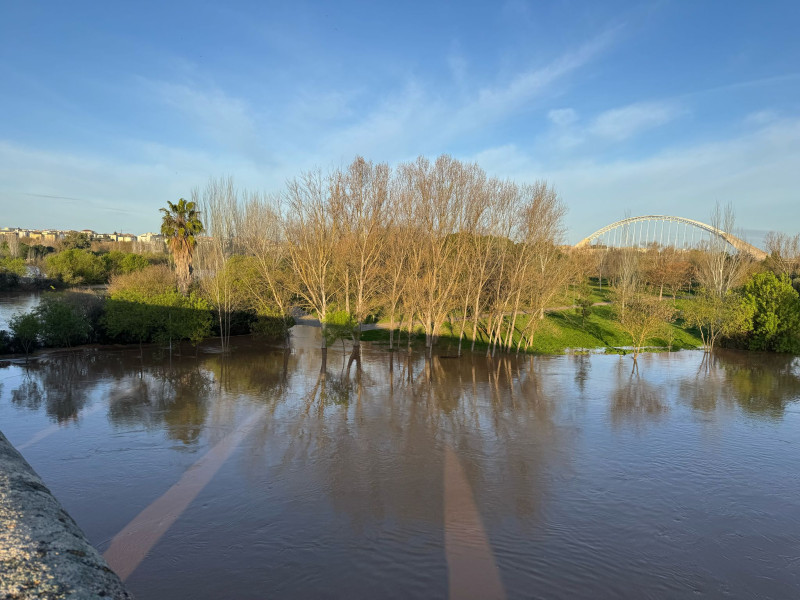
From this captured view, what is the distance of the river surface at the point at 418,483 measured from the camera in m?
7.98

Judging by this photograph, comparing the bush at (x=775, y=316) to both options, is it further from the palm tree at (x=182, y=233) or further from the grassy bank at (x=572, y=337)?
the palm tree at (x=182, y=233)

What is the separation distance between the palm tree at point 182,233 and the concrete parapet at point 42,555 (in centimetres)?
3344

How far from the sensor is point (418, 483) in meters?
11.2

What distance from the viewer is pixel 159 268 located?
32.3 metres

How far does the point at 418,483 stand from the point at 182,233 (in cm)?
2876

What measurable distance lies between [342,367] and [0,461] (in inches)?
921

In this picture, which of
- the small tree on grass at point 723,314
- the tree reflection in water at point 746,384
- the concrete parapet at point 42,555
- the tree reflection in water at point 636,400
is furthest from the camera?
the small tree on grass at point 723,314

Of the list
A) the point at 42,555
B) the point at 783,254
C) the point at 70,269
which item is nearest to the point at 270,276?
the point at 42,555

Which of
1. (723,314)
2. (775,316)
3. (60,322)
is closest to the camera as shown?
(60,322)

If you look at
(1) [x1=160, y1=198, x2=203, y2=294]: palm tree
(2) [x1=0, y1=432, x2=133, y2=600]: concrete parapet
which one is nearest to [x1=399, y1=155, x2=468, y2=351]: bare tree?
(1) [x1=160, y1=198, x2=203, y2=294]: palm tree

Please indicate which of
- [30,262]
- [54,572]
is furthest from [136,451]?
[30,262]

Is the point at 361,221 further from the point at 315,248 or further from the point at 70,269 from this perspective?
the point at 70,269

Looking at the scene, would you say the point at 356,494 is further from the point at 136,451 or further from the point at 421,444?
the point at 136,451

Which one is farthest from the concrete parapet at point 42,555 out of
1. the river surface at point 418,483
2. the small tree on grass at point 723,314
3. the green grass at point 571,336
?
the small tree on grass at point 723,314
